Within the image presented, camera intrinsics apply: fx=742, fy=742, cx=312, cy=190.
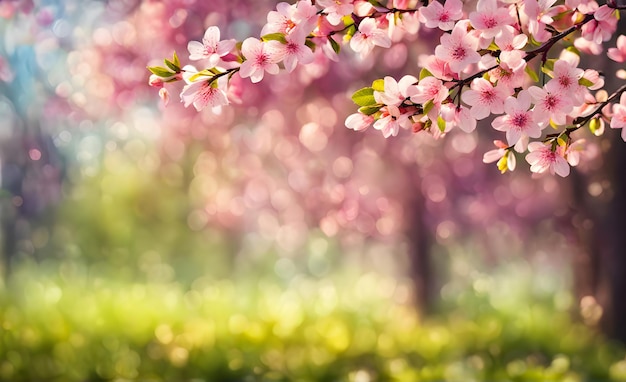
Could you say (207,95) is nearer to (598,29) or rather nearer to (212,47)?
(212,47)

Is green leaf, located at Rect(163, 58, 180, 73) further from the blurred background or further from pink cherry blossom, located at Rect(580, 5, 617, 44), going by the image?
the blurred background

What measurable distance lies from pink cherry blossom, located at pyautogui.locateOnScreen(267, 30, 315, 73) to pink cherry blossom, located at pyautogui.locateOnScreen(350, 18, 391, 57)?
273mm

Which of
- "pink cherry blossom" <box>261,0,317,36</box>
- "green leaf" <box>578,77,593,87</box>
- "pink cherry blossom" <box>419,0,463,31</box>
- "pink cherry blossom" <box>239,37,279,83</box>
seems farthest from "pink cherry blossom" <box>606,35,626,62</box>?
"pink cherry blossom" <box>239,37,279,83</box>

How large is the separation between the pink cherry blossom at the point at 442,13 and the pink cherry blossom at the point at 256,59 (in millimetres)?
593

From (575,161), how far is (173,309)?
25.7ft

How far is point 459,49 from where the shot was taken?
270 cm

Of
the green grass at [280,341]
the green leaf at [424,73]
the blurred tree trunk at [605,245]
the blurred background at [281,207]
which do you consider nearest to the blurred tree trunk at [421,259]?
the blurred background at [281,207]

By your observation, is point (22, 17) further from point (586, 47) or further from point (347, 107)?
point (586, 47)

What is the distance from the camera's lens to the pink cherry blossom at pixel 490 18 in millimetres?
2660

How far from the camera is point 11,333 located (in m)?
6.54

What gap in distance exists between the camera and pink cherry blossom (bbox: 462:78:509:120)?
274cm

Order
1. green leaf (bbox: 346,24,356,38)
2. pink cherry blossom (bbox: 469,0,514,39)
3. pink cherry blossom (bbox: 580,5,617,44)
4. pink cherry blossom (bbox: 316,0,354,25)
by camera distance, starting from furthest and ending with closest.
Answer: pink cherry blossom (bbox: 580,5,617,44)
green leaf (bbox: 346,24,356,38)
pink cherry blossom (bbox: 316,0,354,25)
pink cherry blossom (bbox: 469,0,514,39)

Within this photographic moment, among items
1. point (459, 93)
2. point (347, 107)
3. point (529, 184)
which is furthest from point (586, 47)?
point (529, 184)

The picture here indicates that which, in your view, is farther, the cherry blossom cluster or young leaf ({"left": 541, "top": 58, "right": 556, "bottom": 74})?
young leaf ({"left": 541, "top": 58, "right": 556, "bottom": 74})
